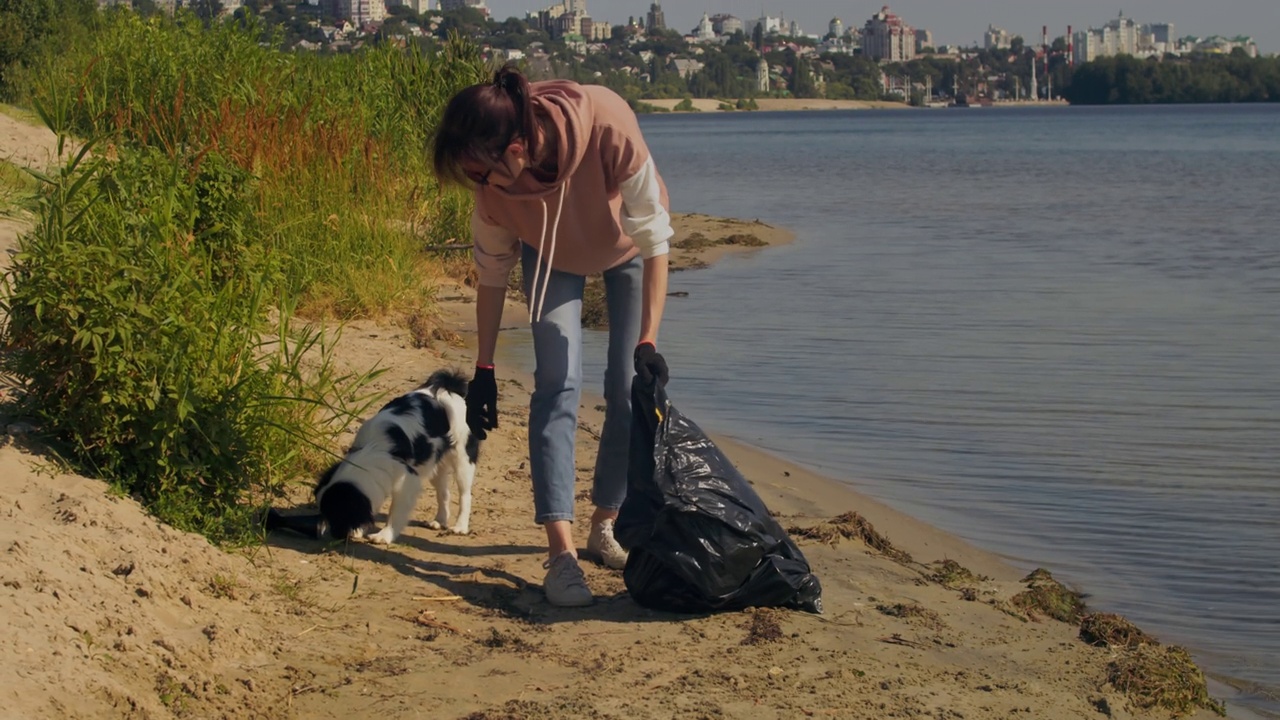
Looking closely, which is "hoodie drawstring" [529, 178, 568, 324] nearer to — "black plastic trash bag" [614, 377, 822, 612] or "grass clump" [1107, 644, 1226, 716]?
"black plastic trash bag" [614, 377, 822, 612]

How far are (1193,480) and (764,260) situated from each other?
958cm

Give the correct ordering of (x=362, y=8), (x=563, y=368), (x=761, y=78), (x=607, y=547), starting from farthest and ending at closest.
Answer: (x=761, y=78), (x=362, y=8), (x=607, y=547), (x=563, y=368)

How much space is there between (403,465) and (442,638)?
0.94 meters

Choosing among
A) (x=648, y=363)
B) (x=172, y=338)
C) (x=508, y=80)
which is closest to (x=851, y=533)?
(x=648, y=363)

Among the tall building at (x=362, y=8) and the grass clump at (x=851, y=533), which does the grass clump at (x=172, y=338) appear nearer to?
the grass clump at (x=851, y=533)

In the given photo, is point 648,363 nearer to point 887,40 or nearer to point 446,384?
point 446,384

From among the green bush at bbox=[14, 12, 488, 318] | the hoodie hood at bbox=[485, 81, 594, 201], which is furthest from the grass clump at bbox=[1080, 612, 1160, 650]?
the green bush at bbox=[14, 12, 488, 318]

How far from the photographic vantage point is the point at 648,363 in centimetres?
411

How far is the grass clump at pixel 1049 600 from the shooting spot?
4770mm

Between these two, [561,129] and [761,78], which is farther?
[761,78]

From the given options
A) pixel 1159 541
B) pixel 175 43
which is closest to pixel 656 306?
pixel 1159 541

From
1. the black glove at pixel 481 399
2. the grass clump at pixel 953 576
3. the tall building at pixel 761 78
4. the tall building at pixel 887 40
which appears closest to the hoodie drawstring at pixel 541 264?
the black glove at pixel 481 399

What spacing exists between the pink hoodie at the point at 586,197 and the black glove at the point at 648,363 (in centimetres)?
30

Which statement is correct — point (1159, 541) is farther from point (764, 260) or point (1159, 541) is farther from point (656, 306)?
point (764, 260)
